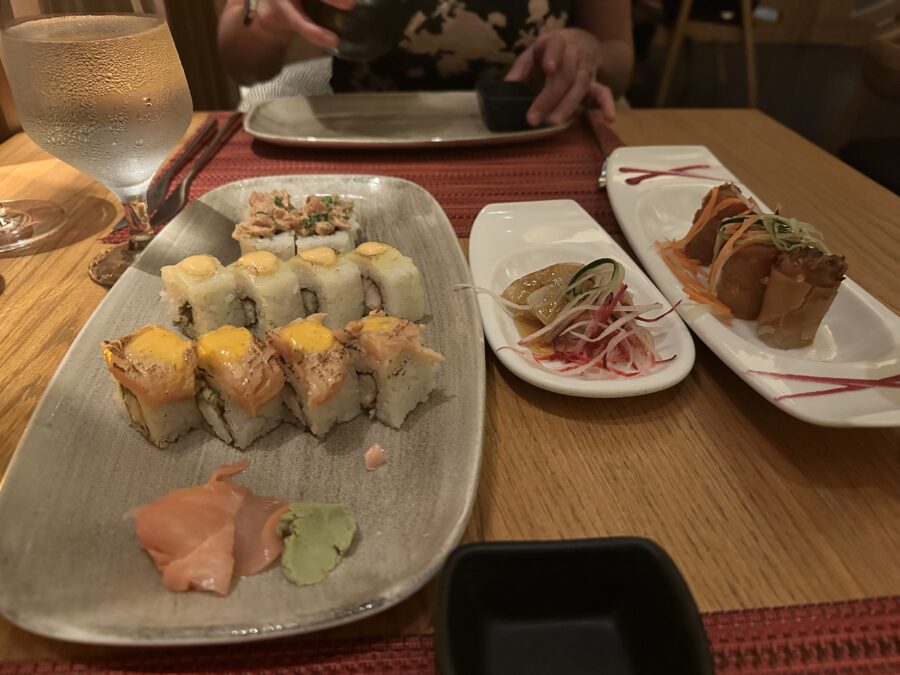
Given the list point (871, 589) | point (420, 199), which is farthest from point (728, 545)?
point (420, 199)

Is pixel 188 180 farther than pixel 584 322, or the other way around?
pixel 188 180

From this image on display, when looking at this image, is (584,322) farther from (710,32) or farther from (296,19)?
(710,32)

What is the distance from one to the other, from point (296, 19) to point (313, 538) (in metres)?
1.72

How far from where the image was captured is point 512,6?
253cm

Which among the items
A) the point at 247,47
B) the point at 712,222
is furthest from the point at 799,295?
the point at 247,47

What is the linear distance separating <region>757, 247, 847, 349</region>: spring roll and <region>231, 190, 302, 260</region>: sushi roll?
105 cm

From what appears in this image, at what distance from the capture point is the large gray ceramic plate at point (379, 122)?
1.99m

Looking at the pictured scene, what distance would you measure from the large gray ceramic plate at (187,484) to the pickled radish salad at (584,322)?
0.14 meters

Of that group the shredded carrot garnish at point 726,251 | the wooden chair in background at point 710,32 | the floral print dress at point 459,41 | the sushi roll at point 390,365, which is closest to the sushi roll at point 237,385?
the sushi roll at point 390,365

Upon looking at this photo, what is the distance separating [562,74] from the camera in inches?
84.4

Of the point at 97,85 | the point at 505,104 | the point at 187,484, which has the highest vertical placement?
the point at 97,85

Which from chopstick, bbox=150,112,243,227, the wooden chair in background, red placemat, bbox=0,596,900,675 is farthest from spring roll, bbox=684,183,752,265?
the wooden chair in background

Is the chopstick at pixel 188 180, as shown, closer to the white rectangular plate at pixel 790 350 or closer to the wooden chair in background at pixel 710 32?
the white rectangular plate at pixel 790 350

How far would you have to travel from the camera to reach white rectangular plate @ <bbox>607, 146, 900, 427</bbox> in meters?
1.01
